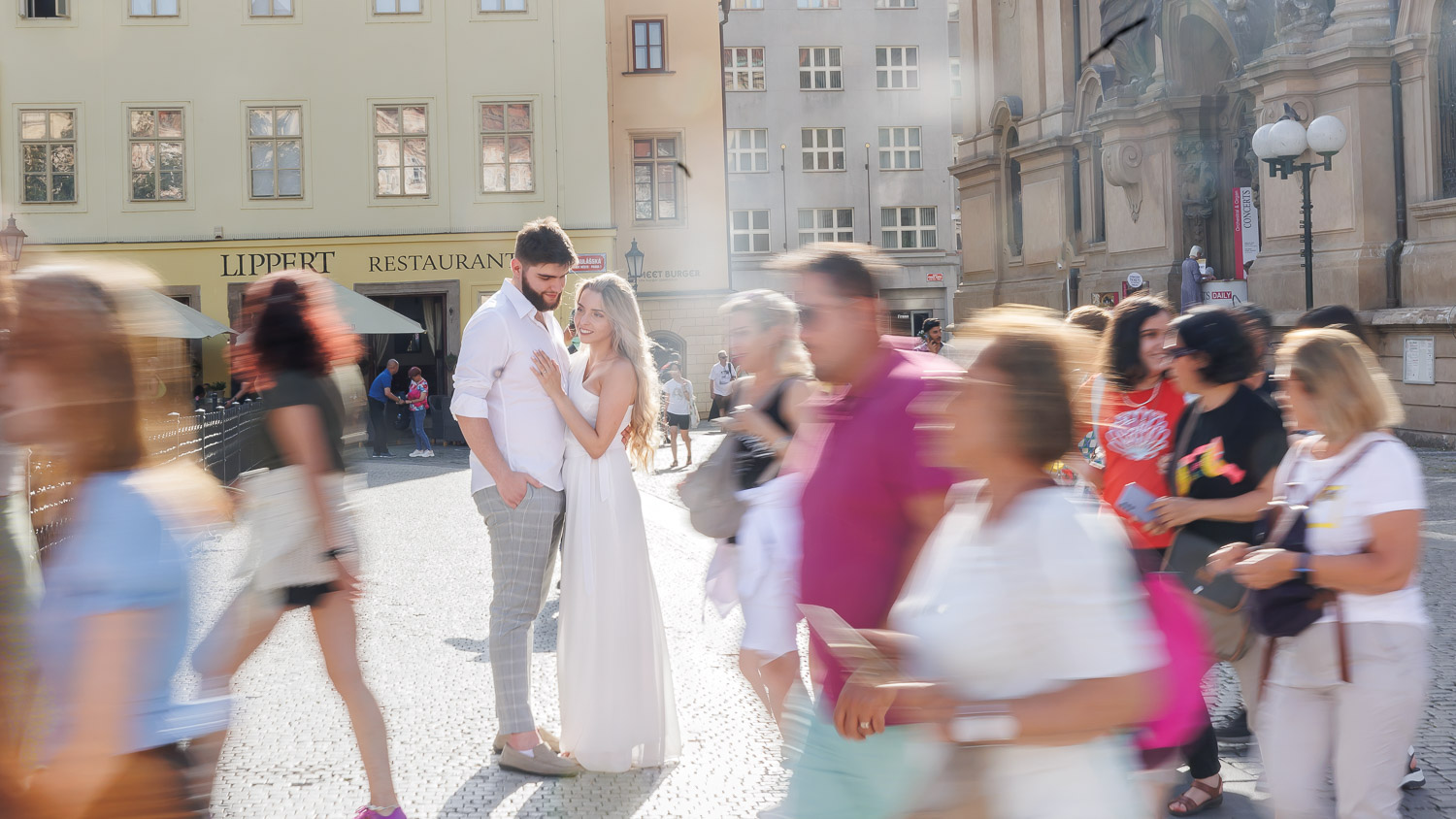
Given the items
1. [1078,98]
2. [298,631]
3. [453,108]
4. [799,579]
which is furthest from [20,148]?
[799,579]

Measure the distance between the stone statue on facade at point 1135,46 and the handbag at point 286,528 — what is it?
21001 mm

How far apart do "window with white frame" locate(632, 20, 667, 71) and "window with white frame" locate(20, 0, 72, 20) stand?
14242 millimetres

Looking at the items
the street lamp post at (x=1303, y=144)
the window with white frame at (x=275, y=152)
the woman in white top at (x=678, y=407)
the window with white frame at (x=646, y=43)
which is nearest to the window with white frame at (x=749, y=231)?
the window with white frame at (x=646, y=43)

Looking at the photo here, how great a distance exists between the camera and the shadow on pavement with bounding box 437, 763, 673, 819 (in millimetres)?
4602

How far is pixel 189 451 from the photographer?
542 inches

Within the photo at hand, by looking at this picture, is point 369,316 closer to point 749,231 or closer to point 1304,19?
point 1304,19

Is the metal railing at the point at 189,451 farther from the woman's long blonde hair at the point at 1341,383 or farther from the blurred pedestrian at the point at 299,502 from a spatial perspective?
the woman's long blonde hair at the point at 1341,383

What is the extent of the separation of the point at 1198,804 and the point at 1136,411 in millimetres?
1359

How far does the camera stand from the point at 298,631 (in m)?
8.47

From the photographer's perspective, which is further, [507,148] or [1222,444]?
[507,148]

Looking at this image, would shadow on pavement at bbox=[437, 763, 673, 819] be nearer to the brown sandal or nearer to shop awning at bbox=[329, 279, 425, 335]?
the brown sandal

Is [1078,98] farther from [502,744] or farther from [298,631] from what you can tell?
[502,744]

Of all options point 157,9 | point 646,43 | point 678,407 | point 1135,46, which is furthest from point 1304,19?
point 157,9

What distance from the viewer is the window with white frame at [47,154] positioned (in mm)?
30969
